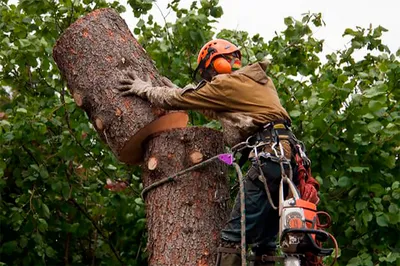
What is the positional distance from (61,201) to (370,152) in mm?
2907

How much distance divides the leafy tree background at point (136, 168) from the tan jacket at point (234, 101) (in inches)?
51.1

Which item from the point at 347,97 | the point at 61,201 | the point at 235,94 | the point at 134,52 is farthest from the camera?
the point at 61,201

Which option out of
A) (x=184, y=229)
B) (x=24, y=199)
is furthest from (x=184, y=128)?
(x=24, y=199)

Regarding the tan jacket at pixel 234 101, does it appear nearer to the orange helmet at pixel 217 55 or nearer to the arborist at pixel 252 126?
the arborist at pixel 252 126

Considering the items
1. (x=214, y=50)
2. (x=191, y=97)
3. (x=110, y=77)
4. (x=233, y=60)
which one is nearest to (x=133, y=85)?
(x=110, y=77)

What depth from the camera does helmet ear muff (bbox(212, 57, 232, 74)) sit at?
195 inches

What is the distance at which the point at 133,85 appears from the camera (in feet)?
16.1

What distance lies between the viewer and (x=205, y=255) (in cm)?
445

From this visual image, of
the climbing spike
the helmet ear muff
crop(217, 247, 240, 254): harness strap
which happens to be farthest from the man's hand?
crop(217, 247, 240, 254): harness strap

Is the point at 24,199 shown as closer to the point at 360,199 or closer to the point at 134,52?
the point at 134,52

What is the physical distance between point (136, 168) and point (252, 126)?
2.52 metres

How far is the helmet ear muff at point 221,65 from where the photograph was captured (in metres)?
4.95

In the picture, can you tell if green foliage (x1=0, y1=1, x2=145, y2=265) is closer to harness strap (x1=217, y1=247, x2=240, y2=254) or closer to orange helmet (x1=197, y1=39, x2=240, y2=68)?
orange helmet (x1=197, y1=39, x2=240, y2=68)

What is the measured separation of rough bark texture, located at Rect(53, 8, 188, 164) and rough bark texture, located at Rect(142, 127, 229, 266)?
0.54ft
